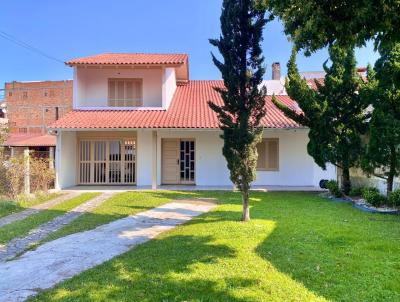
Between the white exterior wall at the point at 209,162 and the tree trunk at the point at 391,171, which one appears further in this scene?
the white exterior wall at the point at 209,162

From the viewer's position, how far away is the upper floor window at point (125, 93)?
783 inches

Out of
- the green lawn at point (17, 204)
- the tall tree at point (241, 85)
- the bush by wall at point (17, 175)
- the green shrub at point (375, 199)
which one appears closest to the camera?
the tall tree at point (241, 85)

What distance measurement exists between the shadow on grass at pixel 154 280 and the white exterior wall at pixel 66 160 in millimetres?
11306

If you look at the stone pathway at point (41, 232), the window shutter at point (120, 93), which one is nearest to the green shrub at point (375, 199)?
the stone pathway at point (41, 232)

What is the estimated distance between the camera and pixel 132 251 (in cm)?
693

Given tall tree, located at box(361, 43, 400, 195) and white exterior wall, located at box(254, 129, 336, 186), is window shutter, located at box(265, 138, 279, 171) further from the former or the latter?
tall tree, located at box(361, 43, 400, 195)

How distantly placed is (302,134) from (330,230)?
421 inches

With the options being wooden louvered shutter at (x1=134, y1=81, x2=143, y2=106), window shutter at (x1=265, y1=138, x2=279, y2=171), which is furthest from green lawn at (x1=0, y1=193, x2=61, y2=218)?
window shutter at (x1=265, y1=138, x2=279, y2=171)

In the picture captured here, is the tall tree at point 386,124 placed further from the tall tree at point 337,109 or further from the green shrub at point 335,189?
the green shrub at point 335,189

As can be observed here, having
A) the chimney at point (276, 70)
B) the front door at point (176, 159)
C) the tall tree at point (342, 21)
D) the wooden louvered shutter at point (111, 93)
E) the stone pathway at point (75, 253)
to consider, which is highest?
the chimney at point (276, 70)

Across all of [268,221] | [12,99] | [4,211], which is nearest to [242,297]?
[268,221]

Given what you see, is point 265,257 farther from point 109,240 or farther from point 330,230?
point 109,240

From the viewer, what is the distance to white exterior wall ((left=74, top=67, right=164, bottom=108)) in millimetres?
19609

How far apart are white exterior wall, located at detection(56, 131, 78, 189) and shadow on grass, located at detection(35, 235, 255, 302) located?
1131 cm
